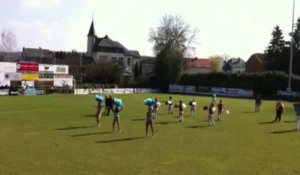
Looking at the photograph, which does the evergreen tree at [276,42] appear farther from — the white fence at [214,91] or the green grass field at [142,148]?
the green grass field at [142,148]

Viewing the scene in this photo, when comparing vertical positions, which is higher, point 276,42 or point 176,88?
point 276,42

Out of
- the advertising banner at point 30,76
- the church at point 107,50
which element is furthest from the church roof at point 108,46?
the advertising banner at point 30,76

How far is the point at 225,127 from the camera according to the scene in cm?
3350

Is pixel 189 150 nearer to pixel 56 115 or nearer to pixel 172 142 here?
pixel 172 142

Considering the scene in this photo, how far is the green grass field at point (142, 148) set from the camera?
17797 mm

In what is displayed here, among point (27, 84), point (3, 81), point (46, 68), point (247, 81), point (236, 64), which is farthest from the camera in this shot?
point (236, 64)

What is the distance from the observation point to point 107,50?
480 ft

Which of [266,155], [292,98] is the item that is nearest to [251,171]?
[266,155]

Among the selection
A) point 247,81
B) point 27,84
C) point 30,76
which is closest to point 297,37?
point 247,81

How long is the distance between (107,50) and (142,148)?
411 feet

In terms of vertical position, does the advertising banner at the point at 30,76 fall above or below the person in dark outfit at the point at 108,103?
above

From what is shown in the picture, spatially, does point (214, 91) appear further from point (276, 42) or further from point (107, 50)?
point (107, 50)

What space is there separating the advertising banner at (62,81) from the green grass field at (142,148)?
48.5 metres

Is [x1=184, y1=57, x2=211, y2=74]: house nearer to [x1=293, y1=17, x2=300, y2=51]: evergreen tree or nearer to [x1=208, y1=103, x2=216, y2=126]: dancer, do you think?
[x1=293, y1=17, x2=300, y2=51]: evergreen tree
